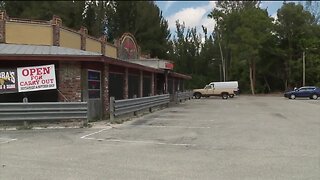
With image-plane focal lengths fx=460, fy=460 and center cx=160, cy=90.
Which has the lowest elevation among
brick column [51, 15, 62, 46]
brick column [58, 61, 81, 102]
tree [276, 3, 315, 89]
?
brick column [58, 61, 81, 102]

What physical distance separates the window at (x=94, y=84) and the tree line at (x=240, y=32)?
134ft

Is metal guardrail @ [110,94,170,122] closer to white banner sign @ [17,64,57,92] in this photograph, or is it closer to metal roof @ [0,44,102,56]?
metal roof @ [0,44,102,56]

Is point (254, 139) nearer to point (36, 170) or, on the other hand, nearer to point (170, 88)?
point (36, 170)

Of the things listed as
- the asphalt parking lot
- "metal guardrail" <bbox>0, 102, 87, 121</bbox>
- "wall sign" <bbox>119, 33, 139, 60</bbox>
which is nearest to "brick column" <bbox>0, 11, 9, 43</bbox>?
"metal guardrail" <bbox>0, 102, 87, 121</bbox>

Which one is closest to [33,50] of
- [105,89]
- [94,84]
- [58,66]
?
[58,66]

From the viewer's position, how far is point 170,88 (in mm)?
47938

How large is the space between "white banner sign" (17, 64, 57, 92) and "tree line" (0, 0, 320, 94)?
42777 mm

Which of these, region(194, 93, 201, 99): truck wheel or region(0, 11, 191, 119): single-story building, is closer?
region(0, 11, 191, 119): single-story building

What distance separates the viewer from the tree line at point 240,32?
6906 cm

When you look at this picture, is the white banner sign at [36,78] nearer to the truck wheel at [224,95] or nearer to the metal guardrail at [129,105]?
the metal guardrail at [129,105]

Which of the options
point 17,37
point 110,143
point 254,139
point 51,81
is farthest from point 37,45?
point 254,139

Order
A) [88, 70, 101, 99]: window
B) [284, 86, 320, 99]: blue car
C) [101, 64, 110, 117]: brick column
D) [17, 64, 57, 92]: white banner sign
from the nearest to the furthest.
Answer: [17, 64, 57, 92]: white banner sign → [88, 70, 101, 99]: window → [101, 64, 110, 117]: brick column → [284, 86, 320, 99]: blue car

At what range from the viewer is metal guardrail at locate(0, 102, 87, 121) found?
16.7 meters

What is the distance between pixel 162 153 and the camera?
36.3 ft
